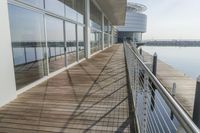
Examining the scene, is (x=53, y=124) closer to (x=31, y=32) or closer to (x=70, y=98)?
(x=70, y=98)

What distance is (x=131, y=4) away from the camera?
52.0 metres

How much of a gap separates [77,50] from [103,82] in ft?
11.3

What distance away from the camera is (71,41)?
6.85 metres

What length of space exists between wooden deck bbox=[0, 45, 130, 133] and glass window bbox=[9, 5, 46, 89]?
1.25ft

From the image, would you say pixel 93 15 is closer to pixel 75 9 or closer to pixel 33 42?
pixel 75 9

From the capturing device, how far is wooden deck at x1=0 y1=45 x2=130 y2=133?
240 centimetres

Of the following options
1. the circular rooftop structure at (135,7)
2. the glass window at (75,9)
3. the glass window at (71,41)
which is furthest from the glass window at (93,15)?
the circular rooftop structure at (135,7)

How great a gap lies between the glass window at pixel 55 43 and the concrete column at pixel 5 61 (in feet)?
5.83

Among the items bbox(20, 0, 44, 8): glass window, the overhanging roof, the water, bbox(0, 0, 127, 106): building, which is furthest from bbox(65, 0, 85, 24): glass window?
the water

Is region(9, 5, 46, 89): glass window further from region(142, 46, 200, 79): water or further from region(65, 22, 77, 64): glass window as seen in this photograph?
region(142, 46, 200, 79): water

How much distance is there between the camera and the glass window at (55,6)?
16.3 feet

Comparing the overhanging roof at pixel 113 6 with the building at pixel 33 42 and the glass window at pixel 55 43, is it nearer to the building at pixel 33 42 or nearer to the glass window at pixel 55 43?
the building at pixel 33 42

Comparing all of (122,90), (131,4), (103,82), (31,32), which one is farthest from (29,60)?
(131,4)

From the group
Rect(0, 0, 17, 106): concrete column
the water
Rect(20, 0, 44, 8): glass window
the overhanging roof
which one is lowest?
the water
